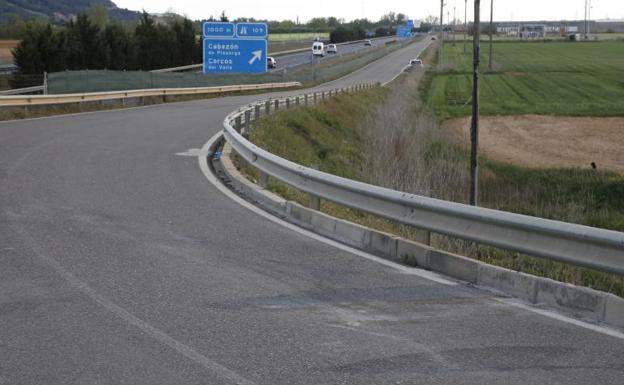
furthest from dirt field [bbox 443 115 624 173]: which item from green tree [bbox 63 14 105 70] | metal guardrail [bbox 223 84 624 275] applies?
green tree [bbox 63 14 105 70]

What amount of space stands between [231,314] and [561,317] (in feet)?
7.91

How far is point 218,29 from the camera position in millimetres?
41438

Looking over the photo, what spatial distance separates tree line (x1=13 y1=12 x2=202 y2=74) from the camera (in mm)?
50000

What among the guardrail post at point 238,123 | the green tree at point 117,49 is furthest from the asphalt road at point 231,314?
the green tree at point 117,49

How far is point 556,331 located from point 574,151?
32.1 m

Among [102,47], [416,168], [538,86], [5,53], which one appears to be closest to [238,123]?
[416,168]

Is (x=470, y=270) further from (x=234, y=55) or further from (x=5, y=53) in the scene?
(x=5, y=53)

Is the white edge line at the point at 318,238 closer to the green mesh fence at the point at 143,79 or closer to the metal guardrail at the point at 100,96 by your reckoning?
the metal guardrail at the point at 100,96

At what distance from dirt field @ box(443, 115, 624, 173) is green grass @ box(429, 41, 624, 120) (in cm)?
257

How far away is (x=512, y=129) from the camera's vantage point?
Result: 45406mm

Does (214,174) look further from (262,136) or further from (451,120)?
(451,120)

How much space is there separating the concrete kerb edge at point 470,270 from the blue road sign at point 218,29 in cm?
3112

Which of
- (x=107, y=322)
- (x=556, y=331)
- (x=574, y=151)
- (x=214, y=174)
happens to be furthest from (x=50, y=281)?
(x=574, y=151)

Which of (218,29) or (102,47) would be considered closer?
(218,29)
